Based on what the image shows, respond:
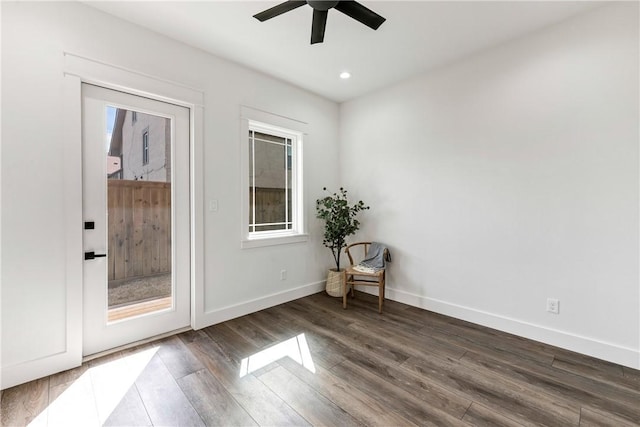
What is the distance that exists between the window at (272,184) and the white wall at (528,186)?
1215mm

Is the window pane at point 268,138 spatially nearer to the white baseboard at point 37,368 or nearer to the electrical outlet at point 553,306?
the white baseboard at point 37,368

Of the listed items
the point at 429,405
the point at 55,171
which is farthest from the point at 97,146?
the point at 429,405

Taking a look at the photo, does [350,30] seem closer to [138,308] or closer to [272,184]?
[272,184]

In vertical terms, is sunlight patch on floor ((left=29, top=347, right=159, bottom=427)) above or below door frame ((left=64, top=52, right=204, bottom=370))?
below

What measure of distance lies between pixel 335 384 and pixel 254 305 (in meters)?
1.54

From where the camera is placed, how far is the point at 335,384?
1.91 m

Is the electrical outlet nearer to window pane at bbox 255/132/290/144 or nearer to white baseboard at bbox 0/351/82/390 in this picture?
window pane at bbox 255/132/290/144

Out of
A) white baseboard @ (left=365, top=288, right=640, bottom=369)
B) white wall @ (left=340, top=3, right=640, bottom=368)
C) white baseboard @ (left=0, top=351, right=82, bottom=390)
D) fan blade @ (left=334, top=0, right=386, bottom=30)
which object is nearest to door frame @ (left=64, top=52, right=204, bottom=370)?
white baseboard @ (left=0, top=351, right=82, bottom=390)

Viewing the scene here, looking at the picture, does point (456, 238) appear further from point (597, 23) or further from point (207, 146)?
point (207, 146)

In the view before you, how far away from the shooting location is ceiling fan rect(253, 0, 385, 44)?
1.81 metres

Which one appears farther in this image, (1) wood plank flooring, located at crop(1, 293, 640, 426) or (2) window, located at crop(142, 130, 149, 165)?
(2) window, located at crop(142, 130, 149, 165)

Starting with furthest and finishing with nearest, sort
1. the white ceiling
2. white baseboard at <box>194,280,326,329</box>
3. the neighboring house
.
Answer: white baseboard at <box>194,280,326,329</box>, the neighboring house, the white ceiling

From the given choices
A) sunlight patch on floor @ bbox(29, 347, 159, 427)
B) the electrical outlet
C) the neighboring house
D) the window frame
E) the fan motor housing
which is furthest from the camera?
the window frame

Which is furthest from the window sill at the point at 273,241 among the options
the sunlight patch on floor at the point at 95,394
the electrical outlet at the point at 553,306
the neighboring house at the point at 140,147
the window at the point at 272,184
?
the electrical outlet at the point at 553,306
